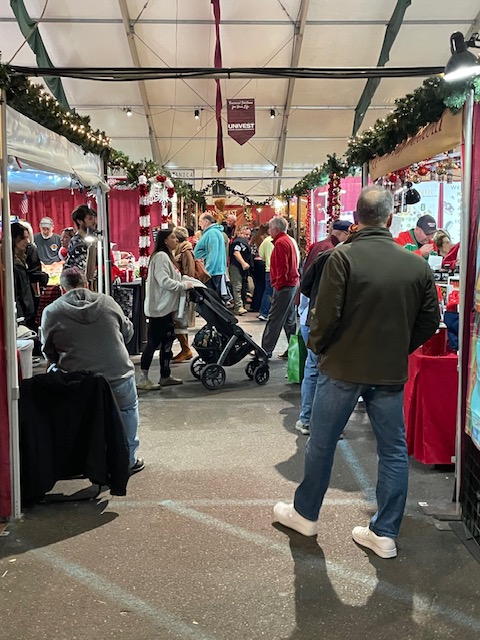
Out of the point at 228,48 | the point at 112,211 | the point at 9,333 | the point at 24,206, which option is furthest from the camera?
the point at 228,48

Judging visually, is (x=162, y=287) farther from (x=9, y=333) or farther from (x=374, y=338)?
(x=374, y=338)

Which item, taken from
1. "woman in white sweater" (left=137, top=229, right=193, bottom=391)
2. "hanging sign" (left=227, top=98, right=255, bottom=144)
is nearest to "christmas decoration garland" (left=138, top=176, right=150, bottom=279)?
"woman in white sweater" (left=137, top=229, right=193, bottom=391)

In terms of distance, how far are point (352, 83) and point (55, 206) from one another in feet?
26.8

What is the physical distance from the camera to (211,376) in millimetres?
6152

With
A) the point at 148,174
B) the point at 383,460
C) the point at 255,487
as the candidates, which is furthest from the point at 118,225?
the point at 383,460

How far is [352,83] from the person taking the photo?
1594 cm

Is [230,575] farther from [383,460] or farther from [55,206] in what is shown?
[55,206]

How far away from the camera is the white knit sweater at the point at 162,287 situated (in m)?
5.90

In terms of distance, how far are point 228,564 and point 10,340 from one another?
5.27 feet

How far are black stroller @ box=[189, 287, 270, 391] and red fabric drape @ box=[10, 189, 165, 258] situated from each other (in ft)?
22.7

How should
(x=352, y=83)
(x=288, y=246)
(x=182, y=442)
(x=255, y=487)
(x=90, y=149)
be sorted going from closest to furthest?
(x=255, y=487) → (x=182, y=442) → (x=90, y=149) → (x=288, y=246) → (x=352, y=83)

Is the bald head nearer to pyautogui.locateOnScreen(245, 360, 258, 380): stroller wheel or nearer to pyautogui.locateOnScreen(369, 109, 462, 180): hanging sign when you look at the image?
pyautogui.locateOnScreen(369, 109, 462, 180): hanging sign

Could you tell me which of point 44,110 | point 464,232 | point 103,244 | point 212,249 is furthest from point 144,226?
point 464,232

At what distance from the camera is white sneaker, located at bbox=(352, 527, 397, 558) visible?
292 centimetres
